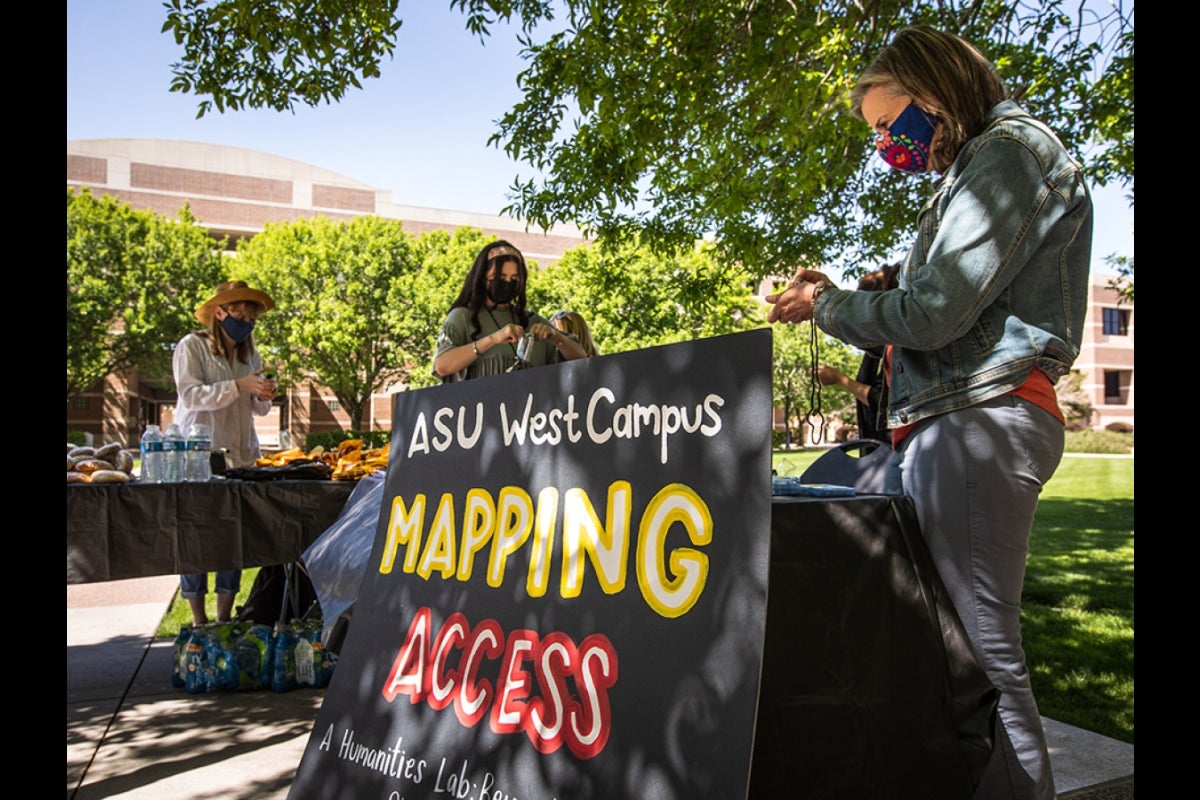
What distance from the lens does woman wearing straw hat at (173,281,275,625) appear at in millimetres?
5223

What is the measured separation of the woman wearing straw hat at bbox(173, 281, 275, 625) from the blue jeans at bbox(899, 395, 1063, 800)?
163 inches

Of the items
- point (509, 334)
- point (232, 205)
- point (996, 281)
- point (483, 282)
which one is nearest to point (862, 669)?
point (996, 281)

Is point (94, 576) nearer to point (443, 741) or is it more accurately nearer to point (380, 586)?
point (380, 586)

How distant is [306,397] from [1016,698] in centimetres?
5314

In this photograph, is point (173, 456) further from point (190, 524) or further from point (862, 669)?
point (862, 669)

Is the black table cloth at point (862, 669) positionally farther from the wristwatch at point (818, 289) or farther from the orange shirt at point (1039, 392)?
the wristwatch at point (818, 289)

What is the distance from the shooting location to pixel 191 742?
12.5ft

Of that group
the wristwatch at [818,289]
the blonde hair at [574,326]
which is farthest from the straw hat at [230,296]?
the wristwatch at [818,289]

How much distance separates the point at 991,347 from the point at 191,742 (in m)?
3.48

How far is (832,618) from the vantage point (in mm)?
2064

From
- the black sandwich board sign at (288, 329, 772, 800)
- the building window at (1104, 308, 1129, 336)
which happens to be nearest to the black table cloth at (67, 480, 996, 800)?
the black sandwich board sign at (288, 329, 772, 800)

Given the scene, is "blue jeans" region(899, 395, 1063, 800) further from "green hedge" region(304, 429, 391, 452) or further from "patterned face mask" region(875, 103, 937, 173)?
"green hedge" region(304, 429, 391, 452)

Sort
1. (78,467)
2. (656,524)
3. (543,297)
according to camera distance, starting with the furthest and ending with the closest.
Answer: (543,297), (78,467), (656,524)

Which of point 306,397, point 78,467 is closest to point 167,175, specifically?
point 306,397
